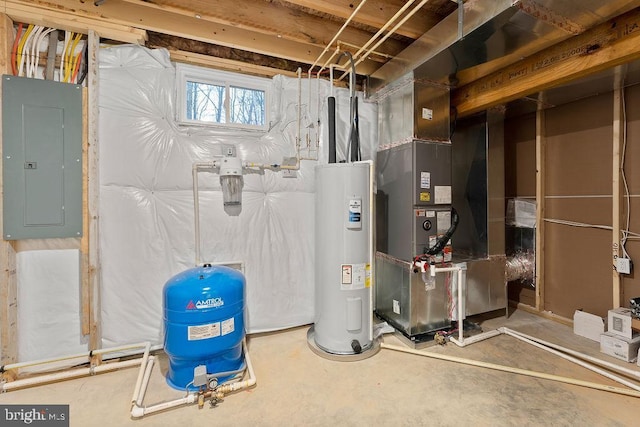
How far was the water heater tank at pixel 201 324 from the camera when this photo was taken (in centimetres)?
179

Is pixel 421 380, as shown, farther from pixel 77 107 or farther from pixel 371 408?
pixel 77 107

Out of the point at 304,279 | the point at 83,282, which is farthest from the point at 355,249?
the point at 83,282

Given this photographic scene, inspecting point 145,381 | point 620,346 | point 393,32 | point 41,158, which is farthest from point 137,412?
point 620,346

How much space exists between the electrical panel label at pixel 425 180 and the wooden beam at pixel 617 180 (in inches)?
63.8

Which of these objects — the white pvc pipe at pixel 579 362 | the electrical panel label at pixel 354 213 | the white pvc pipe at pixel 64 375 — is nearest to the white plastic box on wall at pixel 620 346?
the white pvc pipe at pixel 579 362

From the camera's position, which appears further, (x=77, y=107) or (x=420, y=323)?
(x=420, y=323)

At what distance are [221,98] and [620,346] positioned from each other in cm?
389

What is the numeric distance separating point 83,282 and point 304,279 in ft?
5.78

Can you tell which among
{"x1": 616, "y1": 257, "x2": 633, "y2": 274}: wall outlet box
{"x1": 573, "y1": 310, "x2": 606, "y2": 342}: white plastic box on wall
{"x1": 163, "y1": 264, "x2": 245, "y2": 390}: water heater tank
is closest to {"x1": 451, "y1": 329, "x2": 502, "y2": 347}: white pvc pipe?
{"x1": 573, "y1": 310, "x2": 606, "y2": 342}: white plastic box on wall

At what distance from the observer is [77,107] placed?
6.77 feet

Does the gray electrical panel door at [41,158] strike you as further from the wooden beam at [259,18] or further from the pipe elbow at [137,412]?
the pipe elbow at [137,412]

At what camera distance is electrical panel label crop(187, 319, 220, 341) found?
5.88 ft

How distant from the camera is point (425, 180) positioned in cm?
244

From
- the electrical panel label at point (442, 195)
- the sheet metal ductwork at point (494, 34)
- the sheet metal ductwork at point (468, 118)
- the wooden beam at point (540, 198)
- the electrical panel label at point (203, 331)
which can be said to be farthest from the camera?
the wooden beam at point (540, 198)
